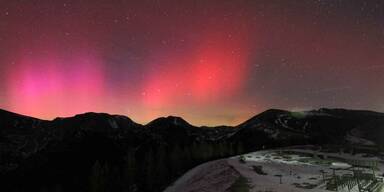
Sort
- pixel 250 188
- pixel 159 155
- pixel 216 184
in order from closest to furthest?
pixel 250 188
pixel 216 184
pixel 159 155

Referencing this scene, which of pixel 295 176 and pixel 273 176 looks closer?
pixel 295 176

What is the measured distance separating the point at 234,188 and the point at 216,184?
7433 mm

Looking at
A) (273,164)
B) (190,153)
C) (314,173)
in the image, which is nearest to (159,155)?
(190,153)

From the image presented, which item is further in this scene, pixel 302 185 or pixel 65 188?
pixel 65 188

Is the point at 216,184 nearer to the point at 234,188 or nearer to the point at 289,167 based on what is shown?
the point at 234,188

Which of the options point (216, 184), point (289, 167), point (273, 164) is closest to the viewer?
point (216, 184)

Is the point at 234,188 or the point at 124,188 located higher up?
the point at 234,188

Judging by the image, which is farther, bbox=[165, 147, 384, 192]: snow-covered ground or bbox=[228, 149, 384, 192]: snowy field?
bbox=[165, 147, 384, 192]: snow-covered ground

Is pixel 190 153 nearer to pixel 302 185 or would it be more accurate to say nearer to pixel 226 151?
pixel 226 151

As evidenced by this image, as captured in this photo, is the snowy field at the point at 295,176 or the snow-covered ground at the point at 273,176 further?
the snow-covered ground at the point at 273,176

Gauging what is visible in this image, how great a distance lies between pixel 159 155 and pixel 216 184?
190ft

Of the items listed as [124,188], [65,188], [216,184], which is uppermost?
[216,184]

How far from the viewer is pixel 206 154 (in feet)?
356

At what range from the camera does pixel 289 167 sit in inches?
2296
